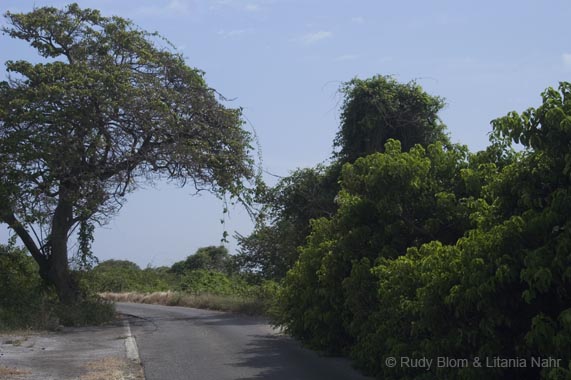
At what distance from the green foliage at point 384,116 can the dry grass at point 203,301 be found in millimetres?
9219

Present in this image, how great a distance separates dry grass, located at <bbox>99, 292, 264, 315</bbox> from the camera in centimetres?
3112

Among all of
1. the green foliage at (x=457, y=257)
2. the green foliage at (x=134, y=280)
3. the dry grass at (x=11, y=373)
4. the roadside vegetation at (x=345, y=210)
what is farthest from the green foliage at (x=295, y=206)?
the green foliage at (x=134, y=280)

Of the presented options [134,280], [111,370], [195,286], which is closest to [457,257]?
[111,370]

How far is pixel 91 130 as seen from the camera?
954 inches

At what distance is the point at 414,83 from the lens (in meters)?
25.4

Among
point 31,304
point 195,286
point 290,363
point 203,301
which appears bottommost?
point 290,363

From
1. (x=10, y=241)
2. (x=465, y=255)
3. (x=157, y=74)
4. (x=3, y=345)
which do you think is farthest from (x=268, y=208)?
(x=465, y=255)

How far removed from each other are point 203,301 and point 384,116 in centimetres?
1690

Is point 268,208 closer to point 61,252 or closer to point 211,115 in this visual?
point 211,115

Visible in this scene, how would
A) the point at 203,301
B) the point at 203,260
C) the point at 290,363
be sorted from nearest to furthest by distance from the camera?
the point at 290,363
the point at 203,301
the point at 203,260

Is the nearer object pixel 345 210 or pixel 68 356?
pixel 345 210

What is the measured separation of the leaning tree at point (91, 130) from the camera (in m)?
23.4

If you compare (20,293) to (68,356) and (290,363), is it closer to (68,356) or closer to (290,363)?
(68,356)

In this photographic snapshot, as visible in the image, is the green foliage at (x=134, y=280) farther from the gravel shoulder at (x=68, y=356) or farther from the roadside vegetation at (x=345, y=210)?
the gravel shoulder at (x=68, y=356)
